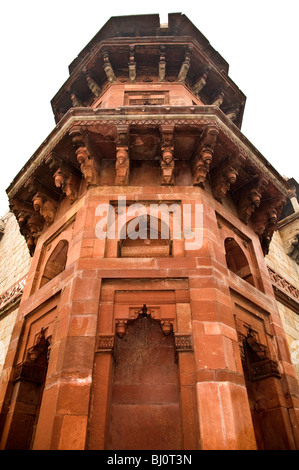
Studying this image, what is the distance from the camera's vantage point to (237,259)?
6676mm

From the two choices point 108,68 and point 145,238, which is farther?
point 108,68

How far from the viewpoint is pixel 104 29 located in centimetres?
911

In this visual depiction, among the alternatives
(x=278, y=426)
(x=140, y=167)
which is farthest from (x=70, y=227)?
(x=278, y=426)

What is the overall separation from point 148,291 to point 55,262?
8.44ft

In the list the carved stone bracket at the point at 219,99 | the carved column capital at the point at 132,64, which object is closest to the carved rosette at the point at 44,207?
the carved column capital at the point at 132,64

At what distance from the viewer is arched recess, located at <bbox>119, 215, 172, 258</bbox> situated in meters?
5.80

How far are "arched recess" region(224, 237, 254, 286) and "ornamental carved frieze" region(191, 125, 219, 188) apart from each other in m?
1.28

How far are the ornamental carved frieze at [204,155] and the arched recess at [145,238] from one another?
1086 mm

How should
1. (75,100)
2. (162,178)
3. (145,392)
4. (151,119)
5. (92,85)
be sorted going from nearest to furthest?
(145,392)
(151,119)
(162,178)
(92,85)
(75,100)

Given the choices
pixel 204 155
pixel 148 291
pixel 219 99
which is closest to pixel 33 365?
pixel 148 291

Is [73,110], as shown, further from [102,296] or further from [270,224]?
[270,224]

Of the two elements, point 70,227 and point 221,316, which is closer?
point 221,316

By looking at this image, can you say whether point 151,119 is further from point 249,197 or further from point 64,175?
point 249,197

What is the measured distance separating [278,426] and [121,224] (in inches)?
151
